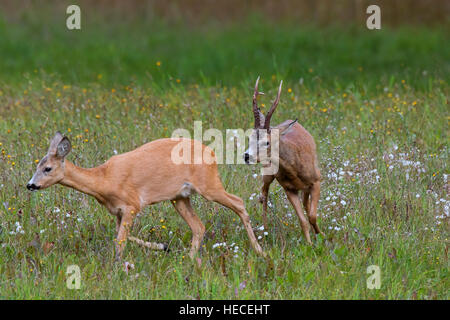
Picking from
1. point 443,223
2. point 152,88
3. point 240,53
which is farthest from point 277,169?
point 240,53

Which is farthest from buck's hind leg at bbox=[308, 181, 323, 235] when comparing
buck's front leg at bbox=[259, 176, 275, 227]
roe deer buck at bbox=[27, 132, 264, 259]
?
roe deer buck at bbox=[27, 132, 264, 259]

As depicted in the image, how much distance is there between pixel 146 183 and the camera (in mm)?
7238

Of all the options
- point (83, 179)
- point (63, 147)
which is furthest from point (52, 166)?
point (83, 179)

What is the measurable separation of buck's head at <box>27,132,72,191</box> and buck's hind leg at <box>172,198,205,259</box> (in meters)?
1.25

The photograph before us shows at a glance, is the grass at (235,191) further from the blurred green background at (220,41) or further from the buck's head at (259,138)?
the buck's head at (259,138)

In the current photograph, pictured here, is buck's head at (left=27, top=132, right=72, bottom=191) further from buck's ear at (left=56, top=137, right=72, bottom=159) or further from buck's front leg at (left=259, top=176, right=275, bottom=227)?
buck's front leg at (left=259, top=176, right=275, bottom=227)

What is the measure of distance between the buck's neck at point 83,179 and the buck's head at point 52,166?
10 centimetres

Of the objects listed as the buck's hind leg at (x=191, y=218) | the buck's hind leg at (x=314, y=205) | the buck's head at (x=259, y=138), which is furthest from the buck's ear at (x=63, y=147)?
the buck's hind leg at (x=314, y=205)

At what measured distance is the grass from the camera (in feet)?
20.8

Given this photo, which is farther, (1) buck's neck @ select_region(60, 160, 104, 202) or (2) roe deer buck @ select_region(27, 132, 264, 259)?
(2) roe deer buck @ select_region(27, 132, 264, 259)

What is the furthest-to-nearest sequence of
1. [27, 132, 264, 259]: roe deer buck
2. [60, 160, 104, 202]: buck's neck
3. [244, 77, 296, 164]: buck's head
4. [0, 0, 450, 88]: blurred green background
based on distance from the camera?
[0, 0, 450, 88]: blurred green background < [244, 77, 296, 164]: buck's head < [27, 132, 264, 259]: roe deer buck < [60, 160, 104, 202]: buck's neck

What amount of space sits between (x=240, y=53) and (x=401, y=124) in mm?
6264

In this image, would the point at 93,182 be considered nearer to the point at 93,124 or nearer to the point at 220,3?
the point at 93,124

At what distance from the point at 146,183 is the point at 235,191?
1.39m
